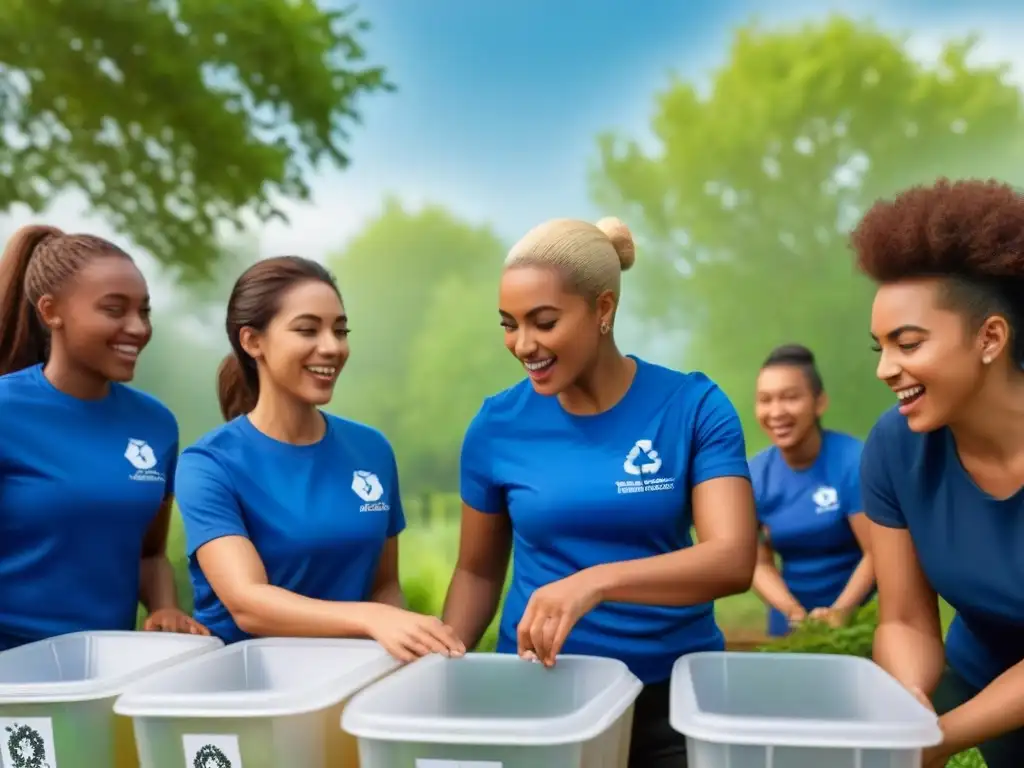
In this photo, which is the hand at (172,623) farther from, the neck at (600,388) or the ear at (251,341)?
the neck at (600,388)

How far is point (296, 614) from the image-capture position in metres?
1.75

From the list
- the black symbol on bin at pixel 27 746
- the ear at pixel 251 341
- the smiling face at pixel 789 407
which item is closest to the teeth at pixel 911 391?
the ear at pixel 251 341

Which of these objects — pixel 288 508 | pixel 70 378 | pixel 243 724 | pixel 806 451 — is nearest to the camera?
pixel 243 724

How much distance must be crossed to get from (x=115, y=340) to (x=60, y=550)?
1.50ft

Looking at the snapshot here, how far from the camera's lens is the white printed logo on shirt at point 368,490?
6.87 feet

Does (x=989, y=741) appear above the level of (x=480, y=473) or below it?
below

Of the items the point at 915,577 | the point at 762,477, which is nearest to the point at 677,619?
the point at 915,577

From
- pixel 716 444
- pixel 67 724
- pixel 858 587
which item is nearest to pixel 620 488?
pixel 716 444

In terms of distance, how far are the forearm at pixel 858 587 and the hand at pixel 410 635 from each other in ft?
6.99

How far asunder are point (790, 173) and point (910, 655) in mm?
6616

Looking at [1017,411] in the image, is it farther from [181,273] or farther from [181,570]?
[181,273]

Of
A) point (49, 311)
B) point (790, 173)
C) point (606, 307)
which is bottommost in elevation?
point (606, 307)

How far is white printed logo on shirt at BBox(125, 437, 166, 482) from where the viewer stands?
2.30 meters

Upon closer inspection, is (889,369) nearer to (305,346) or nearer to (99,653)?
(305,346)
